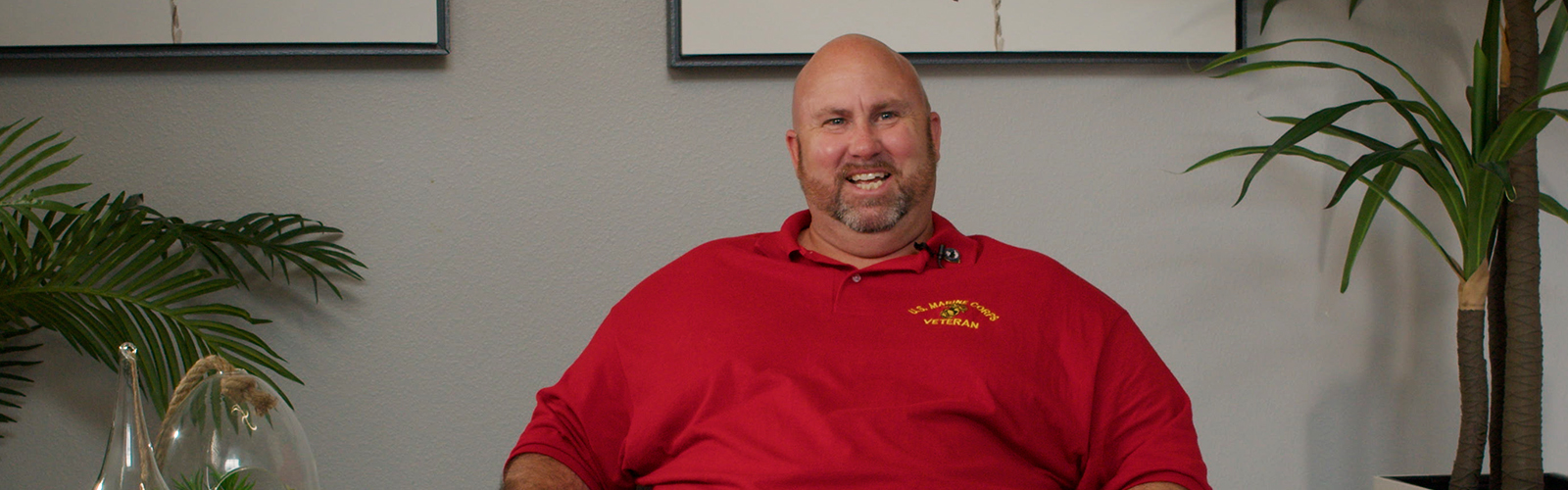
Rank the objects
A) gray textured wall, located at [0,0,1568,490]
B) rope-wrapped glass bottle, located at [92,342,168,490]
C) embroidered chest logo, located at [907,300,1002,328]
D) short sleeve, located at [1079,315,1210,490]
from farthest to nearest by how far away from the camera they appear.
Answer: gray textured wall, located at [0,0,1568,490], embroidered chest logo, located at [907,300,1002,328], short sleeve, located at [1079,315,1210,490], rope-wrapped glass bottle, located at [92,342,168,490]

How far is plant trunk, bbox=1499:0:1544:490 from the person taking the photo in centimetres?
168

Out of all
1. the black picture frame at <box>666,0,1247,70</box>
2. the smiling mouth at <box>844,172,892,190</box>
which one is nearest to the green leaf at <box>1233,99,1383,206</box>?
the black picture frame at <box>666,0,1247,70</box>

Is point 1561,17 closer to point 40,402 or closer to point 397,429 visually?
point 397,429

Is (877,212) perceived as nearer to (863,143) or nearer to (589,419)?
(863,143)

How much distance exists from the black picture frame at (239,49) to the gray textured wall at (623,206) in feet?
0.13

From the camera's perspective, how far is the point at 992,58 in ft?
6.49

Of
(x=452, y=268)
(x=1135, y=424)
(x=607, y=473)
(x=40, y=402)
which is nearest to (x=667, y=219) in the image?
(x=452, y=268)

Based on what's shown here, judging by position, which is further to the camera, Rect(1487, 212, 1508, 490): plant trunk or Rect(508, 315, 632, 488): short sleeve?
Rect(1487, 212, 1508, 490): plant trunk

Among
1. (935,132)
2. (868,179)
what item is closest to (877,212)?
(868,179)

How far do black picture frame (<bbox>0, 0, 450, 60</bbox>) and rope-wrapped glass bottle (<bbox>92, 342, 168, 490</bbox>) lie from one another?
1140mm

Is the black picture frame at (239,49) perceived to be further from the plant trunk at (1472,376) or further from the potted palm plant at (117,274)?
the plant trunk at (1472,376)

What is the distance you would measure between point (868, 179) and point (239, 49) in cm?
117

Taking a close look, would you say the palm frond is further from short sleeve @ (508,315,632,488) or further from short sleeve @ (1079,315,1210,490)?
short sleeve @ (1079,315,1210,490)

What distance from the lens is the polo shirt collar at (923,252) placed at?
1493 mm
